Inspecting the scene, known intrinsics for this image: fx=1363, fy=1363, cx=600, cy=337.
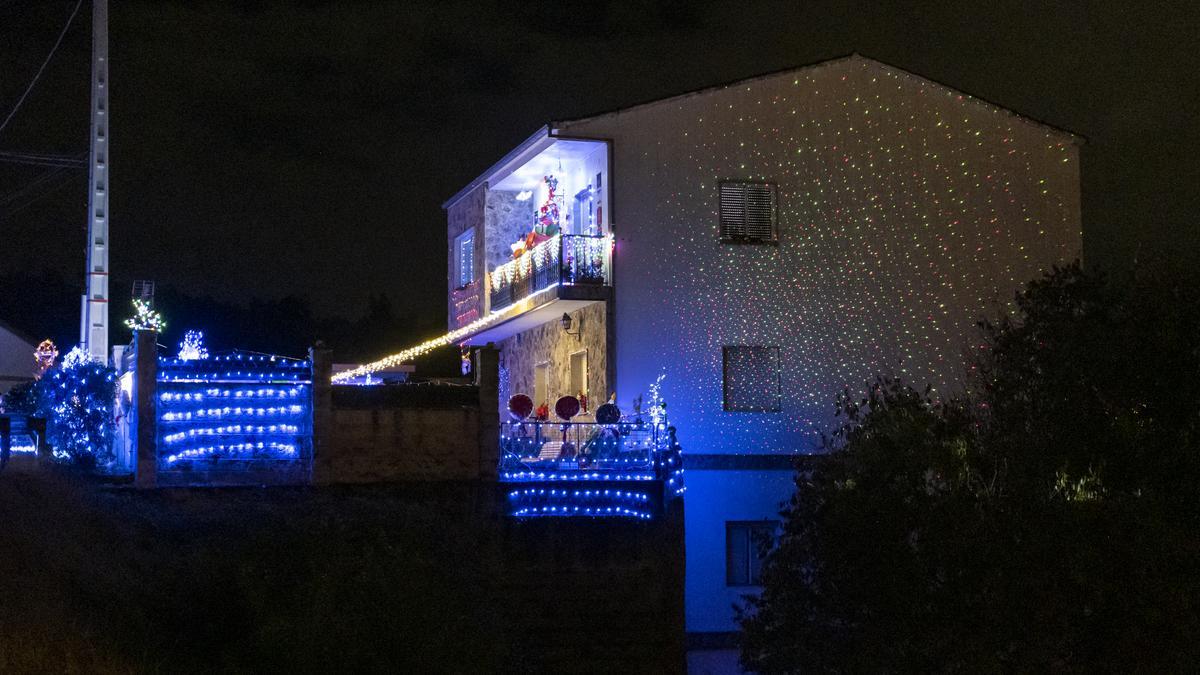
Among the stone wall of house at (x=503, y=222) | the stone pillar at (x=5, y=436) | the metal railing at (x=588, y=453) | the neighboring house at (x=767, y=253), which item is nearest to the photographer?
the stone pillar at (x=5, y=436)

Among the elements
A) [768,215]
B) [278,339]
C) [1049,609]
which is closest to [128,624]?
[1049,609]

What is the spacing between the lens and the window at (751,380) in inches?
985

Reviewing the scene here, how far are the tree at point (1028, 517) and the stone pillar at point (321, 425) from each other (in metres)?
6.79

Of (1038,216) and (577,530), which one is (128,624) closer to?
(577,530)

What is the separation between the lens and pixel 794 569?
1597 cm

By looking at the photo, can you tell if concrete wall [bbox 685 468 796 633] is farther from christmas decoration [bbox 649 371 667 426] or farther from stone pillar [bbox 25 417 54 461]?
stone pillar [bbox 25 417 54 461]

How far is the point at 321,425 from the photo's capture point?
19.5 metres

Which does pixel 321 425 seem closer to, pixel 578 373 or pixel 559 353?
pixel 578 373

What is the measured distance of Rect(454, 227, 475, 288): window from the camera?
3153 cm

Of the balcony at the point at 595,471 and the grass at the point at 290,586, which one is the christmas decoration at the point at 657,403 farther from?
the grass at the point at 290,586

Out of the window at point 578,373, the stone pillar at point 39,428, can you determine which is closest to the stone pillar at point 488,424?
the window at point 578,373

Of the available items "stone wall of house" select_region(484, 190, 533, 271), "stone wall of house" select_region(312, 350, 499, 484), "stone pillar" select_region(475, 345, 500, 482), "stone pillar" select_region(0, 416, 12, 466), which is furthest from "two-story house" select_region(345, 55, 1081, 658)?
"stone pillar" select_region(0, 416, 12, 466)

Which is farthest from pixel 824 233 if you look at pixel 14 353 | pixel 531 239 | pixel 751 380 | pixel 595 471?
pixel 14 353

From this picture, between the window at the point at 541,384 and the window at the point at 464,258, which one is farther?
the window at the point at 464,258
